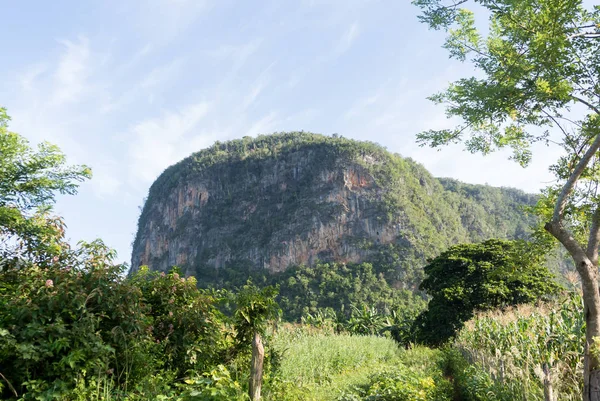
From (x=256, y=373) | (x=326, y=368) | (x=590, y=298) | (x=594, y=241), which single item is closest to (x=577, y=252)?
(x=594, y=241)

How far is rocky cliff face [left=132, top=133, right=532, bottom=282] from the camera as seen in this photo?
82.2 metres

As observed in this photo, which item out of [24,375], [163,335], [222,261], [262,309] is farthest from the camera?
[222,261]

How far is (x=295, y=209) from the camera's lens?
92.8m

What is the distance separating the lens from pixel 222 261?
92.8 meters

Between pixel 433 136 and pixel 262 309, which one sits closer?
pixel 262 309

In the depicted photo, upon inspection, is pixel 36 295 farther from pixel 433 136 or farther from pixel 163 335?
pixel 433 136

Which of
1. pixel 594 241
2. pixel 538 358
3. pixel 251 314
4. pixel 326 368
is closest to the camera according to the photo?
pixel 594 241

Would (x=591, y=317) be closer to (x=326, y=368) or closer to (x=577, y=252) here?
(x=577, y=252)

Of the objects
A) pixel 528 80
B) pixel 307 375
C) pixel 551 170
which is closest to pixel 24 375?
pixel 307 375

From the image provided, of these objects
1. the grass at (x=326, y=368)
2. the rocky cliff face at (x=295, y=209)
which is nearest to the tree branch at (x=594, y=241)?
the grass at (x=326, y=368)

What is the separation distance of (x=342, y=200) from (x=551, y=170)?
8107cm

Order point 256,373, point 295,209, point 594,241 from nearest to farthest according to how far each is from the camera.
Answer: point 256,373 → point 594,241 → point 295,209

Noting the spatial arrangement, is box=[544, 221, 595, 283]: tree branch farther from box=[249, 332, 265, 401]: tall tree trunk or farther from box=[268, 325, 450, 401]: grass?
box=[249, 332, 265, 401]: tall tree trunk

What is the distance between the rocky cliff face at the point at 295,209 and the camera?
8219 centimetres
